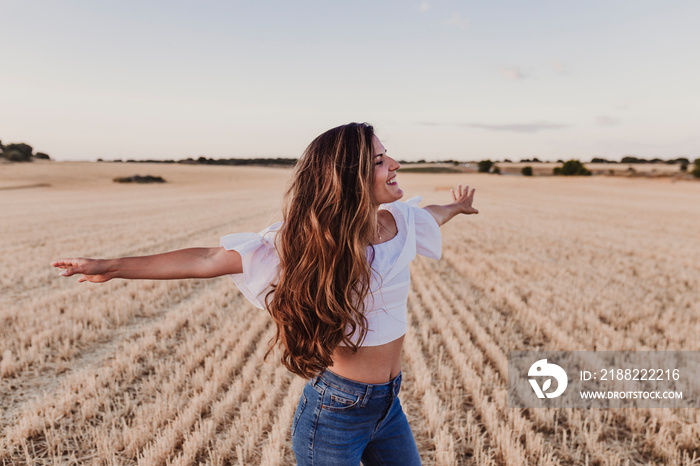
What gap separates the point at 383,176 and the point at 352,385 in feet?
2.70

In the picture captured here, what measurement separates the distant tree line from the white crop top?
86.3 meters

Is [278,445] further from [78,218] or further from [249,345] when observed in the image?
[78,218]

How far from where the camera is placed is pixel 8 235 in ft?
51.6

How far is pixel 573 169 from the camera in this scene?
243ft

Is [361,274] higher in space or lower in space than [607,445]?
higher

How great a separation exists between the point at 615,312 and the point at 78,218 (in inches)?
880

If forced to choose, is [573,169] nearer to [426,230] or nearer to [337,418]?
[426,230]

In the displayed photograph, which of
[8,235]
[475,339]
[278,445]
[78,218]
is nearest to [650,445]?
[475,339]

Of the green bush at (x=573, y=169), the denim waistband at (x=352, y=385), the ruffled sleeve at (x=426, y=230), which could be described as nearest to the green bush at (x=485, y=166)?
the green bush at (x=573, y=169)

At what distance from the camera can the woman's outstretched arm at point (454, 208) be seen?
2586mm

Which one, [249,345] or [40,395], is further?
[249,345]

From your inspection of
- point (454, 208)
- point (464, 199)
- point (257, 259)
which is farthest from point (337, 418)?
point (464, 199)

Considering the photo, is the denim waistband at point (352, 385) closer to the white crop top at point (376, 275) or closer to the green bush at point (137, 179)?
the white crop top at point (376, 275)

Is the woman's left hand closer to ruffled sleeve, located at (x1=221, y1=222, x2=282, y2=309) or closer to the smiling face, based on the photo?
the smiling face
